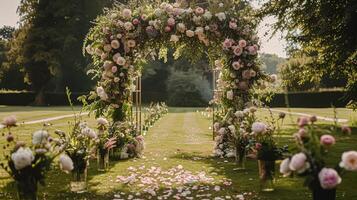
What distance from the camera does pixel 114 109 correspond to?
A: 1158 centimetres

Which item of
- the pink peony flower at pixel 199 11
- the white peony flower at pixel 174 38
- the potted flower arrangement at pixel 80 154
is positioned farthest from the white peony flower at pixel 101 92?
the potted flower arrangement at pixel 80 154

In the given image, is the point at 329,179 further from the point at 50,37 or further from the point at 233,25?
the point at 50,37

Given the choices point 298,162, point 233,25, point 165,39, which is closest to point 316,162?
point 298,162

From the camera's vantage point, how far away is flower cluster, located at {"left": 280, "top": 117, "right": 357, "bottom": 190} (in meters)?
3.92

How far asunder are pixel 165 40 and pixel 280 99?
102 ft

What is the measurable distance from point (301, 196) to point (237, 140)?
3.05 m

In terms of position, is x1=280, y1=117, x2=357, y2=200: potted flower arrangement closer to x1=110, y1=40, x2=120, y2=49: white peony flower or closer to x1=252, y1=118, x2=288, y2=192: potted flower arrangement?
x1=252, y1=118, x2=288, y2=192: potted flower arrangement

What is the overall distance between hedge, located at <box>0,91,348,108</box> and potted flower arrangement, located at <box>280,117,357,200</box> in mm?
28347

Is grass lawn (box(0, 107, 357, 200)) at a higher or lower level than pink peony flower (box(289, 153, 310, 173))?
lower

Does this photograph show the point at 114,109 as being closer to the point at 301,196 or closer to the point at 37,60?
the point at 301,196

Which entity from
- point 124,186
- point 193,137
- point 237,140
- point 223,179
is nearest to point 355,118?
point 193,137

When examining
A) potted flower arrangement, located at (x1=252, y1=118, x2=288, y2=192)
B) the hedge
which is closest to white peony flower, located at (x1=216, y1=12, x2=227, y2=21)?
potted flower arrangement, located at (x1=252, y1=118, x2=288, y2=192)

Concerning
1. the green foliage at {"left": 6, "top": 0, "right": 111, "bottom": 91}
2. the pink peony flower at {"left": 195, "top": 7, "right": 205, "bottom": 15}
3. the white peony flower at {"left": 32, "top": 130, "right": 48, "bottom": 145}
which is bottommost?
the white peony flower at {"left": 32, "top": 130, "right": 48, "bottom": 145}

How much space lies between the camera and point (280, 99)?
135ft
